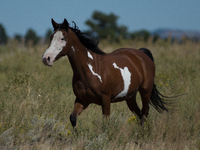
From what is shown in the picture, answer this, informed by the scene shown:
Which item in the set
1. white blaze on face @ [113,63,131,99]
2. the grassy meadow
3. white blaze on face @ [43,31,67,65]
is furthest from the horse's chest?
white blaze on face @ [43,31,67,65]

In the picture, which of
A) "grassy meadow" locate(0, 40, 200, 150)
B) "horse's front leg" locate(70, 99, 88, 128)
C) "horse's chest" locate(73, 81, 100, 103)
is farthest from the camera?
"horse's front leg" locate(70, 99, 88, 128)

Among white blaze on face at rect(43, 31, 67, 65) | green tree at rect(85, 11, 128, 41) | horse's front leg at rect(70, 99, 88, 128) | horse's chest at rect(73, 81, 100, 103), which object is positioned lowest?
horse's front leg at rect(70, 99, 88, 128)

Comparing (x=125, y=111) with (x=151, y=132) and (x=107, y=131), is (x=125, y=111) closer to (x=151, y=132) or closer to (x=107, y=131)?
(x=151, y=132)

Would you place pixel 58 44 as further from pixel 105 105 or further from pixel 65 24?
pixel 105 105

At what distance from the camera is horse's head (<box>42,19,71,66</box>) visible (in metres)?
3.56

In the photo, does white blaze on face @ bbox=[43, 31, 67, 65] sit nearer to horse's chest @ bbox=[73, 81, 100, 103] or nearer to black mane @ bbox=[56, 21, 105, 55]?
black mane @ bbox=[56, 21, 105, 55]

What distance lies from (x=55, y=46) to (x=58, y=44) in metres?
0.06

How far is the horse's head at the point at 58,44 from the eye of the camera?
356 cm

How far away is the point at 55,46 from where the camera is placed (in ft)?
12.1

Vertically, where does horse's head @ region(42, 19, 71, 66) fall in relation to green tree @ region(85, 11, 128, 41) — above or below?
below

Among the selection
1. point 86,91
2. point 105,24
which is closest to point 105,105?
point 86,91

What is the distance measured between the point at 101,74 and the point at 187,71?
630 cm

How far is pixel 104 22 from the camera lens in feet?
146

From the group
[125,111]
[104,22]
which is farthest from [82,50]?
[104,22]
